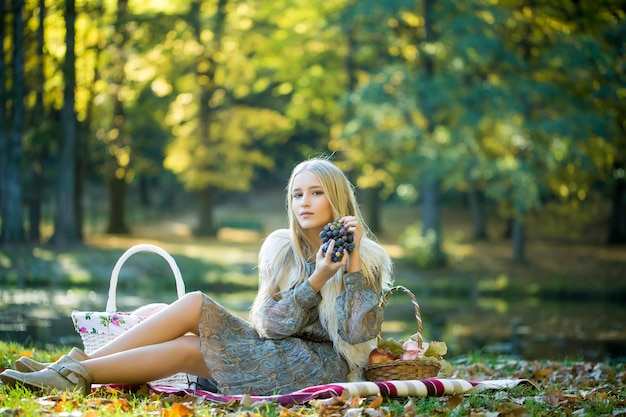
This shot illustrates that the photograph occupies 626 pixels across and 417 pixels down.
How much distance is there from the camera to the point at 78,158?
2220cm

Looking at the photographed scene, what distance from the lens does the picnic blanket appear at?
450 centimetres

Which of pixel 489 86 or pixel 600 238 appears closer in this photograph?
pixel 489 86

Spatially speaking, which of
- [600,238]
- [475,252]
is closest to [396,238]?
[475,252]

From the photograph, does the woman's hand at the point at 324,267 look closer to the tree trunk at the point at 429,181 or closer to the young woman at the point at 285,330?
the young woman at the point at 285,330

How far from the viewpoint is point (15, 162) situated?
18.6 m

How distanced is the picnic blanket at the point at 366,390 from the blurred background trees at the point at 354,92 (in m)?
13.7

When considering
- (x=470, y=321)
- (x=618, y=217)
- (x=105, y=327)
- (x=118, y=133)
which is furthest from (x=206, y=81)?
(x=105, y=327)

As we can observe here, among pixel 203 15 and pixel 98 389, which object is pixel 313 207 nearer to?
pixel 98 389

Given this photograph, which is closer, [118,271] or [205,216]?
[118,271]

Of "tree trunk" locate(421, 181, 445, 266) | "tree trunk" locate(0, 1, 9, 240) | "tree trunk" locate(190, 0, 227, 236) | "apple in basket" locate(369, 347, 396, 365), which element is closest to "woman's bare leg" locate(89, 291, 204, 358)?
"apple in basket" locate(369, 347, 396, 365)

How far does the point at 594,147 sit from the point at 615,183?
4977 millimetres

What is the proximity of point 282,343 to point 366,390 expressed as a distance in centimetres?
57

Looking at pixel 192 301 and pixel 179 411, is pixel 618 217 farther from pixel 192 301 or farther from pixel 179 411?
pixel 179 411

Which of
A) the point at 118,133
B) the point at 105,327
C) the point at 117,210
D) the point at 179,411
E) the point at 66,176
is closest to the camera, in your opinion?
the point at 179,411
